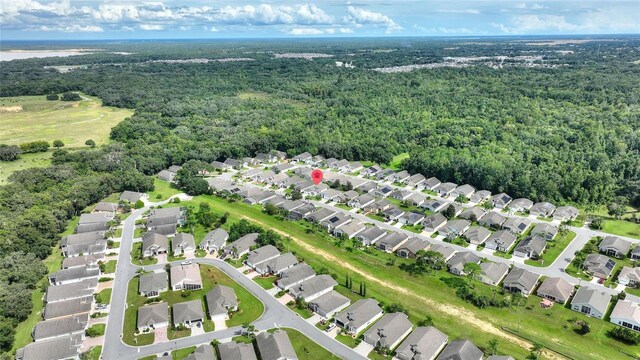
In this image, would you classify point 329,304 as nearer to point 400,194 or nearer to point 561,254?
point 561,254

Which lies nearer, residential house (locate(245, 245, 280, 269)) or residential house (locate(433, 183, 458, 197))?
residential house (locate(245, 245, 280, 269))

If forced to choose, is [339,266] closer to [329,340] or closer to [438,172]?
[329,340]

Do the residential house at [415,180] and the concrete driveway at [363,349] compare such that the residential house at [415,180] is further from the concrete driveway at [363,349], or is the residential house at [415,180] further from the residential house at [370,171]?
the concrete driveway at [363,349]

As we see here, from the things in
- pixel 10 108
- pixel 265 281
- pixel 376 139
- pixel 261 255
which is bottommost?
pixel 265 281

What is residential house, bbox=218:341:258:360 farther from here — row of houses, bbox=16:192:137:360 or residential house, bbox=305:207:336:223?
residential house, bbox=305:207:336:223

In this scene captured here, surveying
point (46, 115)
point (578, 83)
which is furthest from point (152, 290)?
point (578, 83)

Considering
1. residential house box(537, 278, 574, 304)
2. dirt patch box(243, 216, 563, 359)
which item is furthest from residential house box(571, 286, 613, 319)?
dirt patch box(243, 216, 563, 359)

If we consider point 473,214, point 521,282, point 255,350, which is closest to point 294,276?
point 255,350
